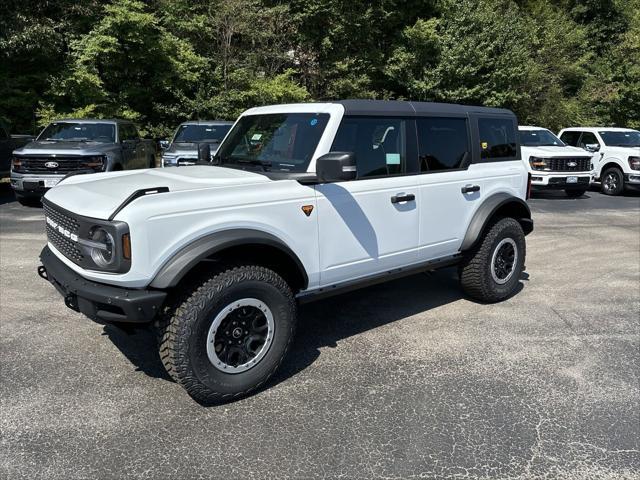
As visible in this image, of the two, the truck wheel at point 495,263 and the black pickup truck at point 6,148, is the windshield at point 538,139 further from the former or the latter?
the black pickup truck at point 6,148

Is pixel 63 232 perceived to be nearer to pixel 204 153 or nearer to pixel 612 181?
pixel 204 153

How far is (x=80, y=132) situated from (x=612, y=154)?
1356cm

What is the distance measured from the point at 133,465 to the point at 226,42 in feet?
70.3

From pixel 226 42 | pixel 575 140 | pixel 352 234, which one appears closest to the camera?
pixel 352 234

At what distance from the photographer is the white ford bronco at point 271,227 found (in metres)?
3.14

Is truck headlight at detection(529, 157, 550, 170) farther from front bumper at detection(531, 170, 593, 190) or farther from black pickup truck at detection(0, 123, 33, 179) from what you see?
black pickup truck at detection(0, 123, 33, 179)

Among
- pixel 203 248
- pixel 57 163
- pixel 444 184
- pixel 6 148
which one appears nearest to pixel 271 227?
pixel 203 248

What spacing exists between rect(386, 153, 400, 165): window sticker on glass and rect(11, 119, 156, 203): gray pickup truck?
7519 millimetres

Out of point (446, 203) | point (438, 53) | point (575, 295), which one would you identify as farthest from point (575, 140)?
point (446, 203)

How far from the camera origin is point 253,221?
3447 mm

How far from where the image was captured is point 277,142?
166 inches

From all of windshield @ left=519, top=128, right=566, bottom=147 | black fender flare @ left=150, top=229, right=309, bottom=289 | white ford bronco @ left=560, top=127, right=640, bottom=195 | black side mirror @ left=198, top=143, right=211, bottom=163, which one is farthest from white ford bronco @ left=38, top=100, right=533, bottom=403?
white ford bronco @ left=560, top=127, right=640, bottom=195

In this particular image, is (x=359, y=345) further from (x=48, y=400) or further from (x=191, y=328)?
(x=48, y=400)

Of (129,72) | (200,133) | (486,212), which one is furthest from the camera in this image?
(129,72)
